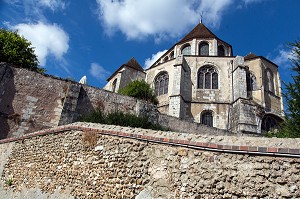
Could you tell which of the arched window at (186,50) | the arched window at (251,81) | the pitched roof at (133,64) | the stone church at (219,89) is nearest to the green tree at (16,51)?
the stone church at (219,89)

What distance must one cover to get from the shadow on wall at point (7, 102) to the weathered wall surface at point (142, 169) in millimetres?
5518

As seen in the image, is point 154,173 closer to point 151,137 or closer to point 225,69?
point 151,137

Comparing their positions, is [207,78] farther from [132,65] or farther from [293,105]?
[293,105]

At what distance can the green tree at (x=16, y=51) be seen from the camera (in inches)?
730

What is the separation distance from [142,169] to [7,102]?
38.3 ft

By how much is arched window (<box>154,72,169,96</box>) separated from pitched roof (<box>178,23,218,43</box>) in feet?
23.0

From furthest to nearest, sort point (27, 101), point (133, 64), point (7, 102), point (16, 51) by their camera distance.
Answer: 1. point (133, 64)
2. point (16, 51)
3. point (27, 101)
4. point (7, 102)

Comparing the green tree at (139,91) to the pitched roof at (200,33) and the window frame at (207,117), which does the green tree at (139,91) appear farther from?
the pitched roof at (200,33)

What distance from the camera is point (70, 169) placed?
22.3 ft

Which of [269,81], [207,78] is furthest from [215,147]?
[269,81]

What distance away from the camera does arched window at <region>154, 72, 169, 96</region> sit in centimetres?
2627

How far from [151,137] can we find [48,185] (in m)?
3.87

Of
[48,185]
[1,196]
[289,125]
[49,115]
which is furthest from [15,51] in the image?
[289,125]

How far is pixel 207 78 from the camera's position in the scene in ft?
85.3
